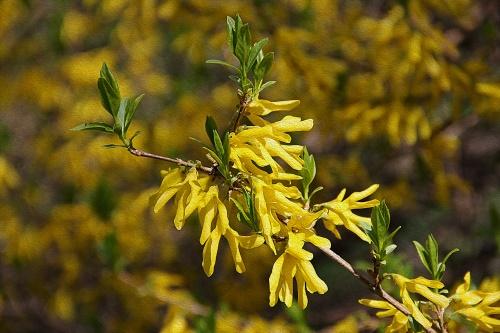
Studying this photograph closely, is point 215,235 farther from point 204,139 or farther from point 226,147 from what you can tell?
point 204,139

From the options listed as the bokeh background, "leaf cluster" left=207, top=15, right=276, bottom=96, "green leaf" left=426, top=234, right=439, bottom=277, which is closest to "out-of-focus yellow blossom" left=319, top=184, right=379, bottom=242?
"green leaf" left=426, top=234, right=439, bottom=277

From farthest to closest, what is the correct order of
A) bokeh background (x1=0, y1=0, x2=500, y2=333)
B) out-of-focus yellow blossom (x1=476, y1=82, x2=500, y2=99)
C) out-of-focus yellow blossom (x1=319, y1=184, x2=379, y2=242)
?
bokeh background (x1=0, y1=0, x2=500, y2=333)
out-of-focus yellow blossom (x1=476, y1=82, x2=500, y2=99)
out-of-focus yellow blossom (x1=319, y1=184, x2=379, y2=242)

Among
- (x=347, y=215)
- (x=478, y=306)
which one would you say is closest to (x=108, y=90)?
(x=347, y=215)

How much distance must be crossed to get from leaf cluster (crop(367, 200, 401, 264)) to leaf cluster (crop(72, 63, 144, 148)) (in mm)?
389

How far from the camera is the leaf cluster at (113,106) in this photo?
1061mm

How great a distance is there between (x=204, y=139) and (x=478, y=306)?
2135 mm

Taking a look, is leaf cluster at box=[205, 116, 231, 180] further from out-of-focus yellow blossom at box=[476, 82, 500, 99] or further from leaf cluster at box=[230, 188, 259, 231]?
out-of-focus yellow blossom at box=[476, 82, 500, 99]

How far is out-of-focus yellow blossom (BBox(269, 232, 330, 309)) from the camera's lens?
1016mm

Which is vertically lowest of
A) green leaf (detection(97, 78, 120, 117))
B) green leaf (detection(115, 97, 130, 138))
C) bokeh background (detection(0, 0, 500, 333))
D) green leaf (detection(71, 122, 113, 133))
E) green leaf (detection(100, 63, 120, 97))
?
bokeh background (detection(0, 0, 500, 333))

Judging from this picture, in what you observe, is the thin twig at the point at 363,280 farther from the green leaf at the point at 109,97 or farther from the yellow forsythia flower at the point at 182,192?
the green leaf at the point at 109,97

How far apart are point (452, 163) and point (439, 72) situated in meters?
1.40

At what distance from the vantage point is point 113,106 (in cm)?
108

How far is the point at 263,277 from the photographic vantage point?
3.20 metres

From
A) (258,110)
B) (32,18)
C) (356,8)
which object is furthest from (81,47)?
(258,110)
